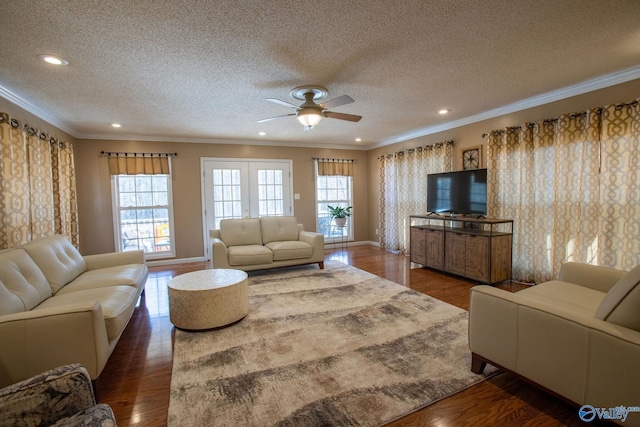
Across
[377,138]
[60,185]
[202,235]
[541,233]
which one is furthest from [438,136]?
[60,185]

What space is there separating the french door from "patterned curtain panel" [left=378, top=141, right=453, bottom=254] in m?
2.16

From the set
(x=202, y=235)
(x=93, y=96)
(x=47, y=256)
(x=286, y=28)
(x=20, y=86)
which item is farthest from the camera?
(x=202, y=235)

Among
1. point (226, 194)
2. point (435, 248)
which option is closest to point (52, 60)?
point (226, 194)

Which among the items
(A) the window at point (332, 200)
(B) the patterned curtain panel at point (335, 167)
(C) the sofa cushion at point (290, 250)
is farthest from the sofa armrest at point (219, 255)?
(B) the patterned curtain panel at point (335, 167)

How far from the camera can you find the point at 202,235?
5.96 metres

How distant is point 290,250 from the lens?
4.73 metres

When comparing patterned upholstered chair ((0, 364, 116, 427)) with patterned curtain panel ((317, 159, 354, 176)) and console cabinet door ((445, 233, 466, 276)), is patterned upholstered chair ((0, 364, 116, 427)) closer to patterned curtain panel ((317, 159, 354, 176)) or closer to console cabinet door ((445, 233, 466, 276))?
console cabinet door ((445, 233, 466, 276))

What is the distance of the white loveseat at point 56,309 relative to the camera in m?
1.70

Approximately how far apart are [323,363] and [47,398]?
1583 mm

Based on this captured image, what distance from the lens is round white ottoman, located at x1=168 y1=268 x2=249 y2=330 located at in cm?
276

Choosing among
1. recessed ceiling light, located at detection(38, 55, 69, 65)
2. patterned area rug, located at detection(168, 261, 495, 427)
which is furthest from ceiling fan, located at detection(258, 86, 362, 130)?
patterned area rug, located at detection(168, 261, 495, 427)

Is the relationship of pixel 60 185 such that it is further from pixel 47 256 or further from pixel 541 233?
pixel 541 233

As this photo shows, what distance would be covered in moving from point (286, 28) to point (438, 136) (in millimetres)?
4016

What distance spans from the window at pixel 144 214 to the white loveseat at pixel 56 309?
96.2 inches
